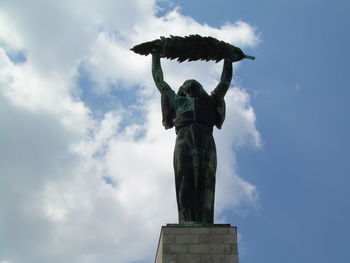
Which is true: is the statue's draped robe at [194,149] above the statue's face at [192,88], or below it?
below

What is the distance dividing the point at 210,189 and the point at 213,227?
120 centimetres

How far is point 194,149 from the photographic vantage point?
13.9m

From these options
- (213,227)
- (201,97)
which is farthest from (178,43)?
(213,227)

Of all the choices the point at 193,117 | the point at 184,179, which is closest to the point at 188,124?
the point at 193,117

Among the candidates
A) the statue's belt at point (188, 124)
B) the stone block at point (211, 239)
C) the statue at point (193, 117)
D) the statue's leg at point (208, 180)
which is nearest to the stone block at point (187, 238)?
the stone block at point (211, 239)

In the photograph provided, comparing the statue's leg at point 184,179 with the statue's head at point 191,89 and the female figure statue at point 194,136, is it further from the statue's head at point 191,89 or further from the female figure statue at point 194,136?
the statue's head at point 191,89

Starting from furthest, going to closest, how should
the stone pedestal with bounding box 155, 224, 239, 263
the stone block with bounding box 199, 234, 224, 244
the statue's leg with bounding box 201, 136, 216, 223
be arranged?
the statue's leg with bounding box 201, 136, 216, 223 → the stone block with bounding box 199, 234, 224, 244 → the stone pedestal with bounding box 155, 224, 239, 263

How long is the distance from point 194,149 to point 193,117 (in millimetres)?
947

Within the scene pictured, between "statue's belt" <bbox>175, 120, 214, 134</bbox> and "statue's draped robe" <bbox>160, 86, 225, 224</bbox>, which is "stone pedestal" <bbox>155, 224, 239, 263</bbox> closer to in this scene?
"statue's draped robe" <bbox>160, 86, 225, 224</bbox>

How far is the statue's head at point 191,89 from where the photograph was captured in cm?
1489

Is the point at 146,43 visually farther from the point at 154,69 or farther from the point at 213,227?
the point at 213,227

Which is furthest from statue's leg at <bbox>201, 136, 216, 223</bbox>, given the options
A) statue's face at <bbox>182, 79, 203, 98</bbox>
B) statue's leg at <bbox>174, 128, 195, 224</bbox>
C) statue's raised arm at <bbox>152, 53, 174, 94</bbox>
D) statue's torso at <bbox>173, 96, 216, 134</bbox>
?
statue's raised arm at <bbox>152, 53, 174, 94</bbox>

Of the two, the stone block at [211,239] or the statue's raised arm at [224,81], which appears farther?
the statue's raised arm at [224,81]

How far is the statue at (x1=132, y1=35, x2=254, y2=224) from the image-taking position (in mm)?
13547
